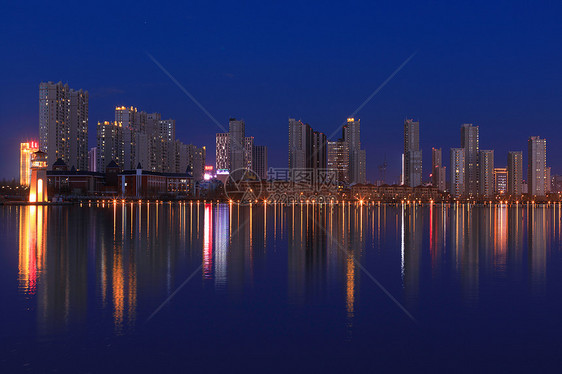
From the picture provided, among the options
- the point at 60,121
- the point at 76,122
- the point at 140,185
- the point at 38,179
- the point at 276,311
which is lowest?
the point at 276,311

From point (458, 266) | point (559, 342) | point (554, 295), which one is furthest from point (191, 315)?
point (458, 266)

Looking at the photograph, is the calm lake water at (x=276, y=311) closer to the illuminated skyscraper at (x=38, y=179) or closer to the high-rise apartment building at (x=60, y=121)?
the illuminated skyscraper at (x=38, y=179)

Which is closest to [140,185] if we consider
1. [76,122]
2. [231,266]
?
[76,122]

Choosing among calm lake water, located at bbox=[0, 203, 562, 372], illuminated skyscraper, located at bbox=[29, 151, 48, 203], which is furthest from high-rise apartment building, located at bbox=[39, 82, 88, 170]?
calm lake water, located at bbox=[0, 203, 562, 372]

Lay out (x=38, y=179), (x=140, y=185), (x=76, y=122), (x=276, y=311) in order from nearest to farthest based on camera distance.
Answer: (x=276, y=311) < (x=38, y=179) < (x=140, y=185) < (x=76, y=122)

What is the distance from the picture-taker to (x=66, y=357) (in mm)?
8750

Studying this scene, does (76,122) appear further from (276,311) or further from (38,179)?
(276,311)

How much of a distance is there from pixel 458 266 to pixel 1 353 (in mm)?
15757

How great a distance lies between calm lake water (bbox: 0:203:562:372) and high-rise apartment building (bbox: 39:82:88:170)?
18101 centimetres

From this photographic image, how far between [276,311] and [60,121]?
198 m

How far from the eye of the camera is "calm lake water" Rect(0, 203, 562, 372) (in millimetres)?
8883

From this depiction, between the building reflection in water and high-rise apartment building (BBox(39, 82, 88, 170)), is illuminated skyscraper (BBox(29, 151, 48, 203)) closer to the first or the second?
high-rise apartment building (BBox(39, 82, 88, 170))

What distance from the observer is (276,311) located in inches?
474

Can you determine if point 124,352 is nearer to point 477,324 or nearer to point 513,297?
point 477,324
